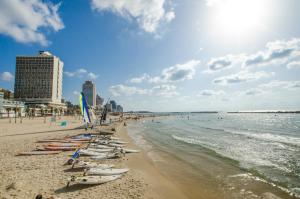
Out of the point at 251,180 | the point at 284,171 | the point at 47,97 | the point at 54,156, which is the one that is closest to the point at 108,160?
the point at 54,156

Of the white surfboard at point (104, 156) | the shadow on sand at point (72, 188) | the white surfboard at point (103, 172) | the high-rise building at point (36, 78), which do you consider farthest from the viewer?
the high-rise building at point (36, 78)

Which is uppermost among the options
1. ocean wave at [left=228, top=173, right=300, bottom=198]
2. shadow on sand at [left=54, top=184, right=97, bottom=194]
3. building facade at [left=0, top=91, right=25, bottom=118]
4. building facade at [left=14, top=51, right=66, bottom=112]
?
building facade at [left=14, top=51, right=66, bottom=112]

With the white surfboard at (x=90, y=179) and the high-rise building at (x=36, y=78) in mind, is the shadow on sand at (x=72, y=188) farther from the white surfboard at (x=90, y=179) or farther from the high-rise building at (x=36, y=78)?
the high-rise building at (x=36, y=78)

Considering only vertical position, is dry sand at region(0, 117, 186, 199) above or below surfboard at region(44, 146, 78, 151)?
below

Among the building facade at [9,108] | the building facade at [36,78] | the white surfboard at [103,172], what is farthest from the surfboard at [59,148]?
the building facade at [36,78]

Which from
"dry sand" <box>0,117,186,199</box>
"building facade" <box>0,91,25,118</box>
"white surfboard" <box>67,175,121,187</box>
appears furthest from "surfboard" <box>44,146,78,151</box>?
"building facade" <box>0,91,25,118</box>

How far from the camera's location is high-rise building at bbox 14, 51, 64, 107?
127062mm

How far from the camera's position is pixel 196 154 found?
17953 mm

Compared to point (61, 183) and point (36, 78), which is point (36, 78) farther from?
point (61, 183)

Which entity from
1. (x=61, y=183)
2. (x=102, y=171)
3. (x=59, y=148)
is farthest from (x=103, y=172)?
(x=59, y=148)

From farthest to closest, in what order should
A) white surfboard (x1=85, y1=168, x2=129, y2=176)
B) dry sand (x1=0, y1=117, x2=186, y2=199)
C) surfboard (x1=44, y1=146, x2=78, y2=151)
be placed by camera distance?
surfboard (x1=44, y1=146, x2=78, y2=151) → white surfboard (x1=85, y1=168, x2=129, y2=176) → dry sand (x1=0, y1=117, x2=186, y2=199)

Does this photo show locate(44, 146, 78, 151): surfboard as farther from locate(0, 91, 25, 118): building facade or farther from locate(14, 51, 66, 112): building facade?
locate(14, 51, 66, 112): building facade

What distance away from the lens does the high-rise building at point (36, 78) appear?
127 meters

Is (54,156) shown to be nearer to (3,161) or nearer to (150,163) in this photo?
(3,161)
